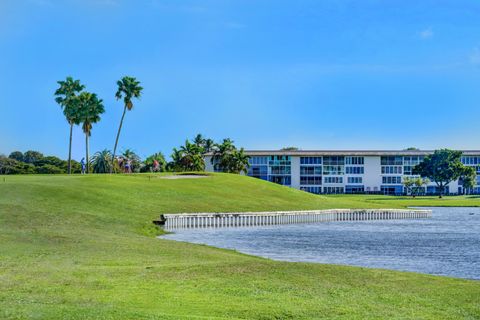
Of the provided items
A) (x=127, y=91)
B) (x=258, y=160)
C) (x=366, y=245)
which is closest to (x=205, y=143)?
(x=258, y=160)

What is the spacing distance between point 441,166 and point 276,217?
111509 millimetres

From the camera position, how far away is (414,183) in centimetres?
17450

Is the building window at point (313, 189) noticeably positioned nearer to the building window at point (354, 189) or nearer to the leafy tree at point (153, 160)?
the building window at point (354, 189)

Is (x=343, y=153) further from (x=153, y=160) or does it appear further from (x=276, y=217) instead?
(x=276, y=217)

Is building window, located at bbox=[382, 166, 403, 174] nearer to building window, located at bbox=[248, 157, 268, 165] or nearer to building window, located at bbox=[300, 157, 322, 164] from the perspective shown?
building window, located at bbox=[300, 157, 322, 164]

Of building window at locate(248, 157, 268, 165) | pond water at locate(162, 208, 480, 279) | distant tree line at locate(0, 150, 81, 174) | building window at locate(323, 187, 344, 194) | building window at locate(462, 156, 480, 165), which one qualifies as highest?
building window at locate(462, 156, 480, 165)

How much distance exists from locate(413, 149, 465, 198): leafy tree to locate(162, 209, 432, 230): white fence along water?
3293 inches

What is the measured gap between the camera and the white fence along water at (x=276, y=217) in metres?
61.7

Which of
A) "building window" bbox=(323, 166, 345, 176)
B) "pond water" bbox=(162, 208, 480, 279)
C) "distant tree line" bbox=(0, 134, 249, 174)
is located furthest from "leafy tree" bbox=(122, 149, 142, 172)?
"pond water" bbox=(162, 208, 480, 279)

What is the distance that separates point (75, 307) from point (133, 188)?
55.6m

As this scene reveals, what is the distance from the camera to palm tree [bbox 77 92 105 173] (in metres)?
110

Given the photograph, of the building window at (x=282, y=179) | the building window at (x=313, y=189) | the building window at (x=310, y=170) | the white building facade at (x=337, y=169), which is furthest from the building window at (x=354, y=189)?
the building window at (x=282, y=179)

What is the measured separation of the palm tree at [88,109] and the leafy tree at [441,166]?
317 feet

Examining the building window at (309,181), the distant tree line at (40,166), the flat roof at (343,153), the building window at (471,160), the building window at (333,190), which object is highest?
the flat roof at (343,153)
